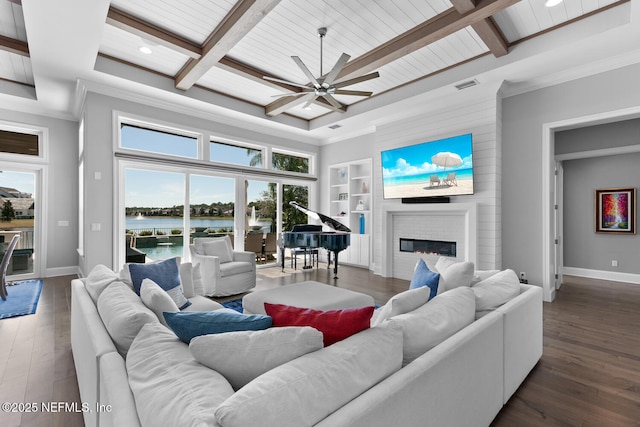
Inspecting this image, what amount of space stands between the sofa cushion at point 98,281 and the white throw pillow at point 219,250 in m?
2.21

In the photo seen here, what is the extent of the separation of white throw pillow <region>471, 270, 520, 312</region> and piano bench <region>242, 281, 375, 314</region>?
1.14 meters

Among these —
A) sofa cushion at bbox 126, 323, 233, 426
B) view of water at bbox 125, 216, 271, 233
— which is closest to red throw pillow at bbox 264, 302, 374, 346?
sofa cushion at bbox 126, 323, 233, 426

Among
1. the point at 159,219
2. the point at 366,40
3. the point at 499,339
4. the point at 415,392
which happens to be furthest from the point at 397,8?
the point at 159,219

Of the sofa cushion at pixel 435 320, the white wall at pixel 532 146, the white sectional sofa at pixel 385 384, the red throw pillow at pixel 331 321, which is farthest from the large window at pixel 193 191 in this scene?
the sofa cushion at pixel 435 320

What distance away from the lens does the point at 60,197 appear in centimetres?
571

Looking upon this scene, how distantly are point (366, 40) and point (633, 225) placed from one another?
559 cm

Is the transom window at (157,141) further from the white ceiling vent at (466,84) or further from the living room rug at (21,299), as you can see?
the white ceiling vent at (466,84)

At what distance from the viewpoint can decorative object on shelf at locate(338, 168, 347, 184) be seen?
24.6ft

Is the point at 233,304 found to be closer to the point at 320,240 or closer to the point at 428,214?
the point at 320,240

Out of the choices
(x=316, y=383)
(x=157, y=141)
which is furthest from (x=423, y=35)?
(x=157, y=141)

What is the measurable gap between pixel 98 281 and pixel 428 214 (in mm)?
4803

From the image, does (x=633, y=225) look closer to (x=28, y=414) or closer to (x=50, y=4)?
(x=28, y=414)

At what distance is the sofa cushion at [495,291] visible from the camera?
1.93m

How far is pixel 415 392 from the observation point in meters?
1.13
